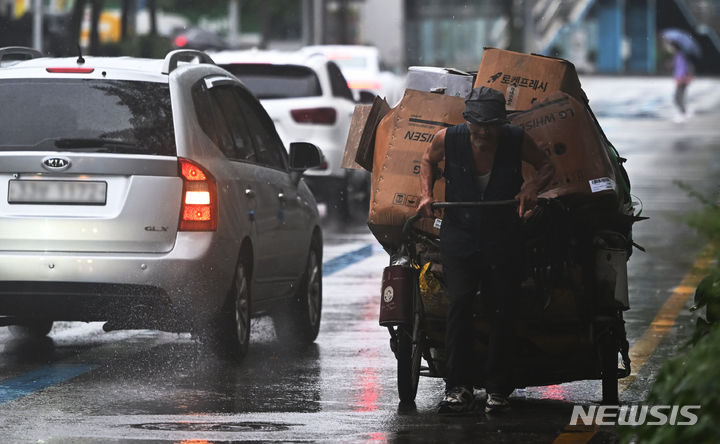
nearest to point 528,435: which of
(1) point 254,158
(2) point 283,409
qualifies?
(2) point 283,409

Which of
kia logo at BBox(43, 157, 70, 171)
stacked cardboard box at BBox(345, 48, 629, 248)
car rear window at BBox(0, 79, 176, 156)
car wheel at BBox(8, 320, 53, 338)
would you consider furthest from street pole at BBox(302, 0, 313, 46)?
stacked cardboard box at BBox(345, 48, 629, 248)

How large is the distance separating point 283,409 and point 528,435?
1282 millimetres

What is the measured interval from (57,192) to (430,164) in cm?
219

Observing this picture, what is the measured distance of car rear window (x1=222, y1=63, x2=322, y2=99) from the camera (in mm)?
18969

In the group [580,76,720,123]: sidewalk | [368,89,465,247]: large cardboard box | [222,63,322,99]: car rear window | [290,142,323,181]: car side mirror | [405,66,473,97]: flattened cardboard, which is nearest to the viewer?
[368,89,465,247]: large cardboard box

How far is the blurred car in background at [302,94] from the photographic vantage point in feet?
62.3

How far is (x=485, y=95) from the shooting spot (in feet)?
26.8

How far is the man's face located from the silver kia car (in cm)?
187

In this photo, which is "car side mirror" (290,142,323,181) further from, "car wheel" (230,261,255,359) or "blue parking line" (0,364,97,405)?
"blue parking line" (0,364,97,405)

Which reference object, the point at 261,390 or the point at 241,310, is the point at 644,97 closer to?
the point at 241,310

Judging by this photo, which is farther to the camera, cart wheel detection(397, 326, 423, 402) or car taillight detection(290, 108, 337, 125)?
car taillight detection(290, 108, 337, 125)

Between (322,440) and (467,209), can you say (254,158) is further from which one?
(322,440)

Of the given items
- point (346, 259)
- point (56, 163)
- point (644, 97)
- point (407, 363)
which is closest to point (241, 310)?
point (56, 163)

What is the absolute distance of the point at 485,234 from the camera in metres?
8.18
